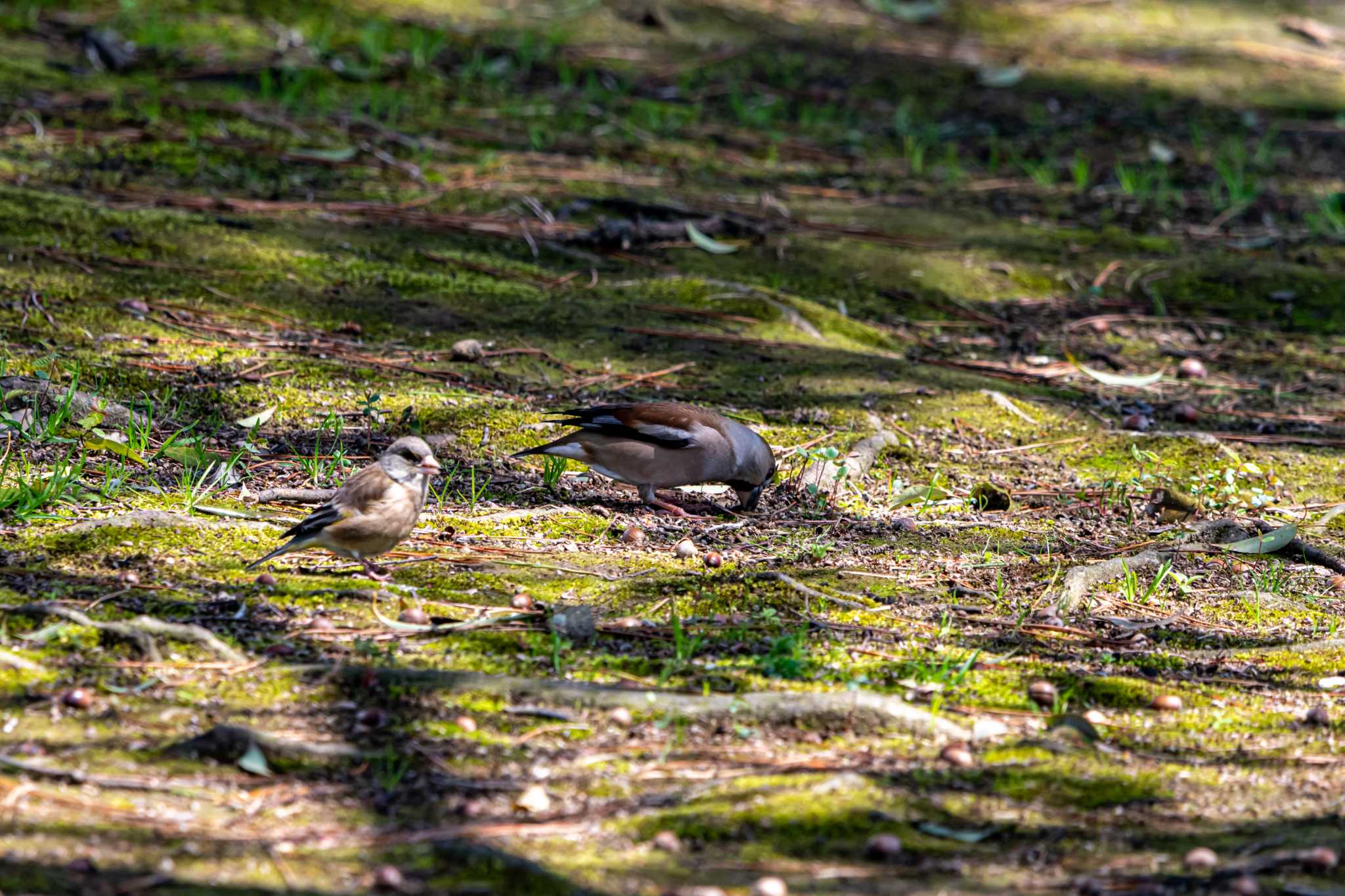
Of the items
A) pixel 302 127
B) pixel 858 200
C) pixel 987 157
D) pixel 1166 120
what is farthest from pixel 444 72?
pixel 1166 120

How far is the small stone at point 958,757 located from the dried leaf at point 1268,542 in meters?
2.00

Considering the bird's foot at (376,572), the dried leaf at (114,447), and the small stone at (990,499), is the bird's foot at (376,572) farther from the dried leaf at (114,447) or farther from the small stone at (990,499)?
the small stone at (990,499)

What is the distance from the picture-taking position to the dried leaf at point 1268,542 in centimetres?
473

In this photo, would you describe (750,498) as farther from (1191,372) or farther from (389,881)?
(1191,372)

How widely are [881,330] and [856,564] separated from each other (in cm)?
286

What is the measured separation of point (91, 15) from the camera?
10414mm

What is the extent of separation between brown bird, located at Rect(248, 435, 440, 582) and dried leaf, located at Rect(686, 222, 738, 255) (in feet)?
12.7

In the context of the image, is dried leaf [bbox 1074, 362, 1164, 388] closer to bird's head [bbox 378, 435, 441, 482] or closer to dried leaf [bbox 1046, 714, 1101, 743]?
dried leaf [bbox 1046, 714, 1101, 743]

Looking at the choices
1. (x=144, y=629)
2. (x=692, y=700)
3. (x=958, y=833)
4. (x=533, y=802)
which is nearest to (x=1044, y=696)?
(x=958, y=833)

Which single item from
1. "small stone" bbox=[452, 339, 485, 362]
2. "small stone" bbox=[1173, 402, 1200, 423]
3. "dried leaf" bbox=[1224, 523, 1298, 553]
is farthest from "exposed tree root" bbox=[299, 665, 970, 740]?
"small stone" bbox=[1173, 402, 1200, 423]

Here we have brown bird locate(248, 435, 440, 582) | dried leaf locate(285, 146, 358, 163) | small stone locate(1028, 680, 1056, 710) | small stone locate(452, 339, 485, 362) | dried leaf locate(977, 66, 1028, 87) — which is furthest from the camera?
dried leaf locate(977, 66, 1028, 87)

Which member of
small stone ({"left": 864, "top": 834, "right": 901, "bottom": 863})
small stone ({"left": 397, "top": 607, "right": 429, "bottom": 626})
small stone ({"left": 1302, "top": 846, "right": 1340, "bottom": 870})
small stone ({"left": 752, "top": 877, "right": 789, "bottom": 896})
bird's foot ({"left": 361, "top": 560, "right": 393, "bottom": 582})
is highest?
small stone ({"left": 1302, "top": 846, "right": 1340, "bottom": 870})

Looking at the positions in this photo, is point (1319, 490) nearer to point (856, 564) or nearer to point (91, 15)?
point (856, 564)

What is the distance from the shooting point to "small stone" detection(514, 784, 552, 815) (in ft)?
9.43
